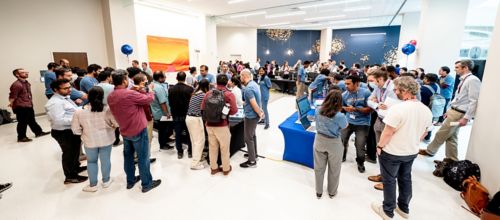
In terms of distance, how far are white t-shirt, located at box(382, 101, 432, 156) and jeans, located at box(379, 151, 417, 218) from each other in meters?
0.09

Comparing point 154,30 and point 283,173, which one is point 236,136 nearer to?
point 283,173

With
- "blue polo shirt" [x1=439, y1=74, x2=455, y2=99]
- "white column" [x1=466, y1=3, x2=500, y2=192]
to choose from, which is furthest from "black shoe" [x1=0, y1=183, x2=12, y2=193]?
"blue polo shirt" [x1=439, y1=74, x2=455, y2=99]

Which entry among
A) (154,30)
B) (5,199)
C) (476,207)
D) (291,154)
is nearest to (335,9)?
(154,30)

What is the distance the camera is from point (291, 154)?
11.8 ft

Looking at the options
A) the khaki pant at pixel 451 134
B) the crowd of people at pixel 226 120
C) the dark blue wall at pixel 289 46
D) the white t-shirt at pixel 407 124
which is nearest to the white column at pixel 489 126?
the crowd of people at pixel 226 120

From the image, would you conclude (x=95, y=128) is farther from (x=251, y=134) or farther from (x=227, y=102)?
(x=251, y=134)

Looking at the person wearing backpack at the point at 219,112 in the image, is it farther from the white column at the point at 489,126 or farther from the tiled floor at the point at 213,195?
the white column at the point at 489,126

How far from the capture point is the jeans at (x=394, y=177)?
2.14 m

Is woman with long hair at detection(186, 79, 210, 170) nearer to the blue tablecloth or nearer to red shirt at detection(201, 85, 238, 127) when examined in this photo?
red shirt at detection(201, 85, 238, 127)

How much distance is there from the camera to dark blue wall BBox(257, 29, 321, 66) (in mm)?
17094

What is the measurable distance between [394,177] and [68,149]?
390cm

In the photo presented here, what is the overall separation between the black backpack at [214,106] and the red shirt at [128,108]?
68cm

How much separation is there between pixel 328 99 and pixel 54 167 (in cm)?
417

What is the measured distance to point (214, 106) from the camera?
9.29ft
